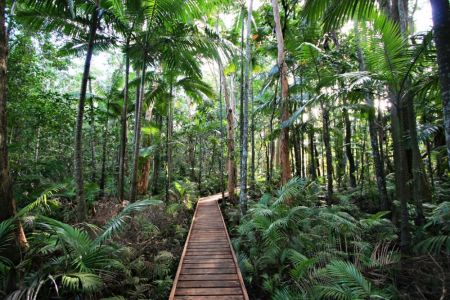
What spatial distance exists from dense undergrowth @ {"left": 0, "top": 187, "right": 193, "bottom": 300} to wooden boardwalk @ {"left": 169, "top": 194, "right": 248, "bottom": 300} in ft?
1.20

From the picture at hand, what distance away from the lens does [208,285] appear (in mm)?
4668

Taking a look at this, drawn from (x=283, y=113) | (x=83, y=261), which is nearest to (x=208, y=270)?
(x=83, y=261)

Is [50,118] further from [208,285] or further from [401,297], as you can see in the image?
[401,297]

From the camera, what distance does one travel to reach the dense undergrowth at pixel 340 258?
3289 mm

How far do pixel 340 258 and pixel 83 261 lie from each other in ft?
13.7

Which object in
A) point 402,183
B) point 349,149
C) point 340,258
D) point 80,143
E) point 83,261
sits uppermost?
point 349,149

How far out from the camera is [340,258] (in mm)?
4625

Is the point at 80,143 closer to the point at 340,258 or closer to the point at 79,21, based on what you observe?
the point at 79,21

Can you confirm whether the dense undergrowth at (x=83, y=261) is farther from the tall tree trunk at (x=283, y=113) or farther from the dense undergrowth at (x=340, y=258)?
the tall tree trunk at (x=283, y=113)

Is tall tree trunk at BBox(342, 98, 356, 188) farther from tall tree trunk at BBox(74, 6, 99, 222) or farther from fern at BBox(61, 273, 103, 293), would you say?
fern at BBox(61, 273, 103, 293)

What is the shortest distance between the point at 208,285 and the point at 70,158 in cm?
1075

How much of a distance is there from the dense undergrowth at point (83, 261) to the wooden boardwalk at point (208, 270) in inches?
14.4

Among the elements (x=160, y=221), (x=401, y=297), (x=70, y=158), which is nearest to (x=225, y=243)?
(x=160, y=221)

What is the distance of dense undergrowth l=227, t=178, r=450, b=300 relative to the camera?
3.29 meters
